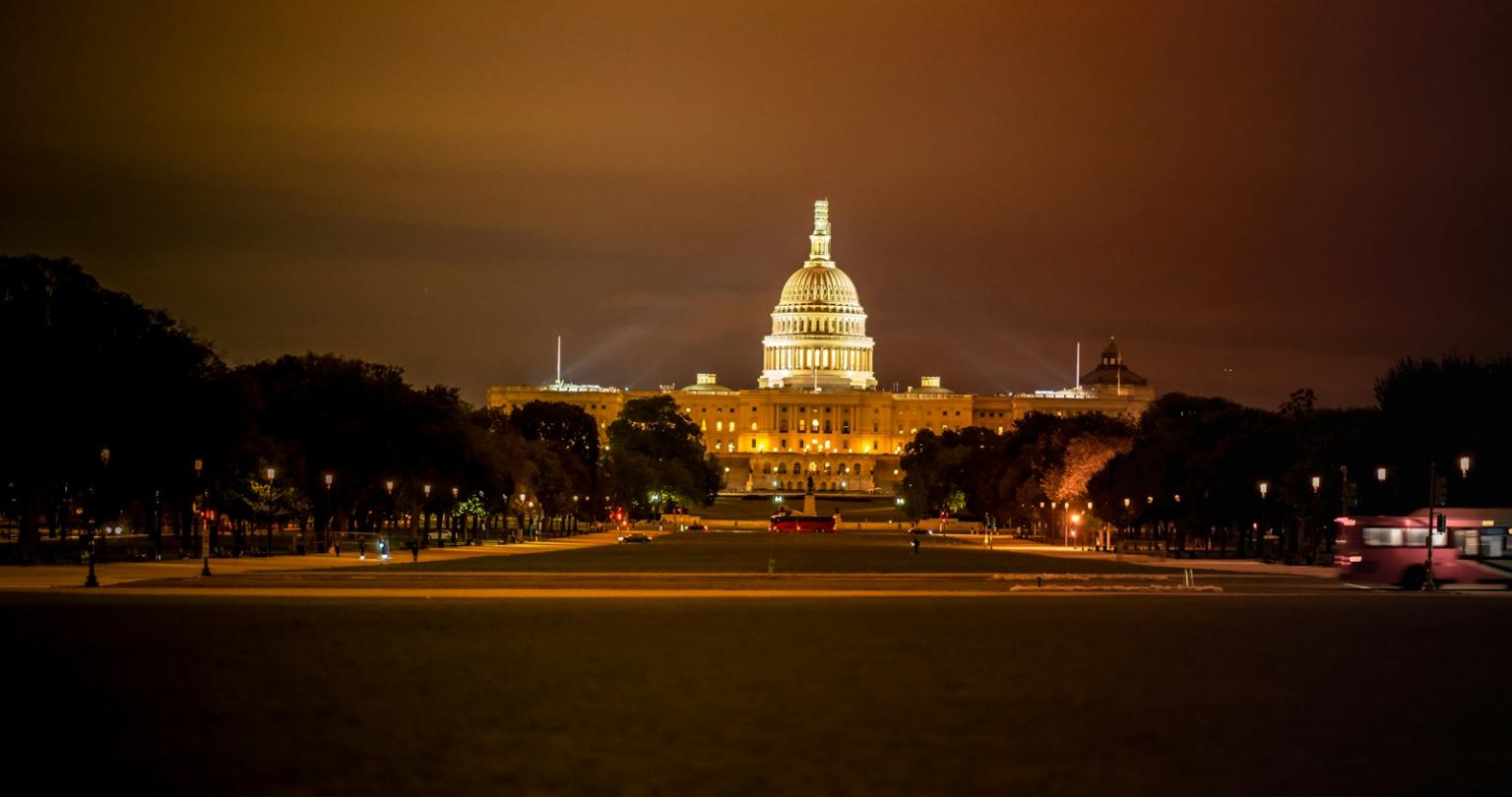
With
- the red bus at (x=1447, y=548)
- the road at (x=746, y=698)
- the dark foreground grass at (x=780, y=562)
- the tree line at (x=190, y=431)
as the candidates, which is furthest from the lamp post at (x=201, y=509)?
the red bus at (x=1447, y=548)

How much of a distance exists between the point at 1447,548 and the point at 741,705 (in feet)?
127

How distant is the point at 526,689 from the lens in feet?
89.3

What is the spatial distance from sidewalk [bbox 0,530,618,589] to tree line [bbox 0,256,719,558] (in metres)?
2.99

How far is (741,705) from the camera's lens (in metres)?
25.7

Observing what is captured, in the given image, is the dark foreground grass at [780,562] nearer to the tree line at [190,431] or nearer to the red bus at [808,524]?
the tree line at [190,431]

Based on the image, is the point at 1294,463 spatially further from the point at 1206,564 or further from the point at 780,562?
the point at 780,562

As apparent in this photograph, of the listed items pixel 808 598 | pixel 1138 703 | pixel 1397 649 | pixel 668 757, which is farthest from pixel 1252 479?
pixel 668 757

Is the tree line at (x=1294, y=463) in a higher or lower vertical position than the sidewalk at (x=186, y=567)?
higher

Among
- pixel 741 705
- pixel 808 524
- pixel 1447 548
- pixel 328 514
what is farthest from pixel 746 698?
pixel 808 524

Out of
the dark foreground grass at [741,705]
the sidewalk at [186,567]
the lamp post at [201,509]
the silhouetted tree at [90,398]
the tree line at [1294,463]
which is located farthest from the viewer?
the tree line at [1294,463]

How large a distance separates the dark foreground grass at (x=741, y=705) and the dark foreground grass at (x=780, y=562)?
31696mm

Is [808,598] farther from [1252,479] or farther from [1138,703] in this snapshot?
[1252,479]

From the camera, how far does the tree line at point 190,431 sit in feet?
232

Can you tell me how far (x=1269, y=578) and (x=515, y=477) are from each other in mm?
58526
